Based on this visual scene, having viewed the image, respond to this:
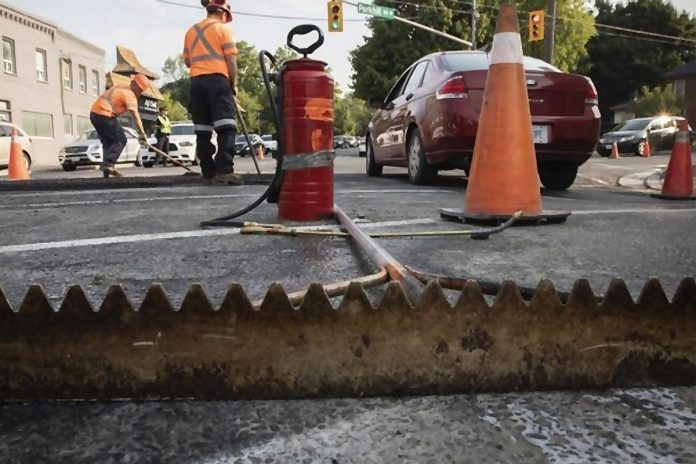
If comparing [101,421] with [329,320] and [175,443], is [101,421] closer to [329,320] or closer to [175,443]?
[175,443]

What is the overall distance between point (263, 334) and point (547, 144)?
5195 mm

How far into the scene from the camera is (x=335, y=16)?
2320cm

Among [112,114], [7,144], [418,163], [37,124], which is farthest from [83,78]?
[418,163]

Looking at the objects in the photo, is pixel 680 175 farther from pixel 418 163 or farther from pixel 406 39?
pixel 406 39

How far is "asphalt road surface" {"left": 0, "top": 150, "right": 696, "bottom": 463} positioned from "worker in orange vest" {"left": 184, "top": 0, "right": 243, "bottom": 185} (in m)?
1.21

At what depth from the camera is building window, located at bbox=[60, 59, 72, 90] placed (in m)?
33.8

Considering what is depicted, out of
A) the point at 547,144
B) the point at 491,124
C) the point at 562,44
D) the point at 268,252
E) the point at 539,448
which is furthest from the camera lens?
the point at 562,44

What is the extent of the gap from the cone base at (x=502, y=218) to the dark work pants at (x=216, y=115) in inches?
124

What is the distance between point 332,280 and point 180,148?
1889 cm

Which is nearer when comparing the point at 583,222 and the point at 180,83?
the point at 583,222

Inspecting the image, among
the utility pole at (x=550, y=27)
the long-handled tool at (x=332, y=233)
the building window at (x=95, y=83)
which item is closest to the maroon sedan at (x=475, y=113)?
the long-handled tool at (x=332, y=233)

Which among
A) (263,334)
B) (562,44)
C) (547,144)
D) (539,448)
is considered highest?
(562,44)

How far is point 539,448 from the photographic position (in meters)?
1.19

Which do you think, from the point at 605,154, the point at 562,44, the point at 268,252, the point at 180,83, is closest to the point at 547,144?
the point at 268,252
